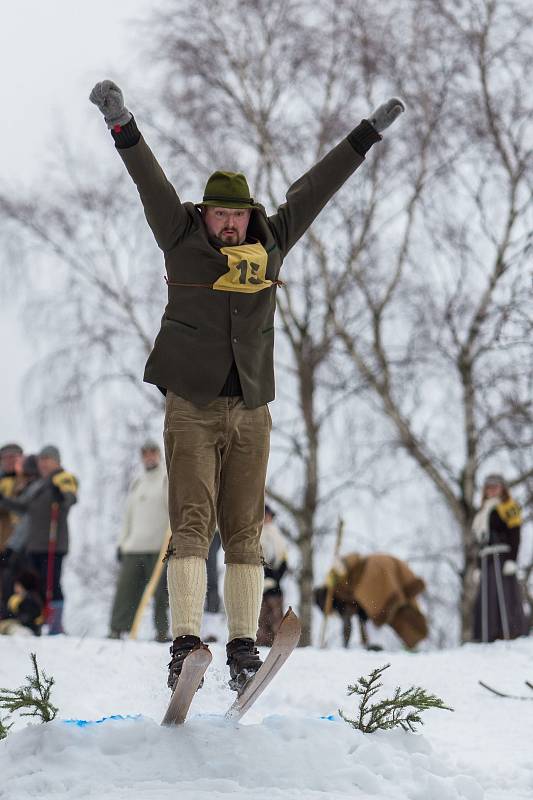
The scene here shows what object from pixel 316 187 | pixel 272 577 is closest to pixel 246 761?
pixel 316 187

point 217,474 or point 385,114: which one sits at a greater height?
point 385,114

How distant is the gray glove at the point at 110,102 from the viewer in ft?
13.3

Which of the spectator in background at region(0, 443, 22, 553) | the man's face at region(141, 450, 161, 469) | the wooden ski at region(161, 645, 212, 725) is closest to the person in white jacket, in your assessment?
the man's face at region(141, 450, 161, 469)

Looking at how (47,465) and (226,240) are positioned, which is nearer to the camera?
(226,240)

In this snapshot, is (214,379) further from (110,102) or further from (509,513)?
(509,513)

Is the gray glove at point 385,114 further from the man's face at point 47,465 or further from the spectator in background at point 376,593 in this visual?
the spectator in background at point 376,593

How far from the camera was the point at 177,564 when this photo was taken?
4203 millimetres

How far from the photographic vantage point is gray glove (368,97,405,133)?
4.67 metres

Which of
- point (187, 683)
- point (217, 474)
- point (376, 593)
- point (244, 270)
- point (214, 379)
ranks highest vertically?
point (244, 270)

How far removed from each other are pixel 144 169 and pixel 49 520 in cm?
627

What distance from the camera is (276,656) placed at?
391 cm

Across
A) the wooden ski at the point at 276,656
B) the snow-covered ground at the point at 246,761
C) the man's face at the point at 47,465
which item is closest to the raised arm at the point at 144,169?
the wooden ski at the point at 276,656

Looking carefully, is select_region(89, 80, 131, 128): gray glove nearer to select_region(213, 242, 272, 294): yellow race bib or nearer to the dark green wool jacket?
the dark green wool jacket

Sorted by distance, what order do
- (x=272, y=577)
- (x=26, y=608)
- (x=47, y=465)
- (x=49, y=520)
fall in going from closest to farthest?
1. (x=26, y=608)
2. (x=49, y=520)
3. (x=47, y=465)
4. (x=272, y=577)
